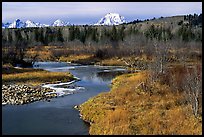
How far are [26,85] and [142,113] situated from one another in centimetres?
1731

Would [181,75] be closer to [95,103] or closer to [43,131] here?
[95,103]

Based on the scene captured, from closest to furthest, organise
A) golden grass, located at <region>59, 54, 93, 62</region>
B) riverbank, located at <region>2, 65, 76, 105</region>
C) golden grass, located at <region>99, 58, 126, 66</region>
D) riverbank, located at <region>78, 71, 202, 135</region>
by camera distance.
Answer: riverbank, located at <region>78, 71, 202, 135</region> < riverbank, located at <region>2, 65, 76, 105</region> < golden grass, located at <region>99, 58, 126, 66</region> < golden grass, located at <region>59, 54, 93, 62</region>

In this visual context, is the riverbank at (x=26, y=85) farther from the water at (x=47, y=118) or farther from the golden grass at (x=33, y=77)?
the water at (x=47, y=118)

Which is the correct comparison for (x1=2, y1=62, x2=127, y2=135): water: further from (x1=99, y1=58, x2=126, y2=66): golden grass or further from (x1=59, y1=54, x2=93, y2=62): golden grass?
(x1=59, y1=54, x2=93, y2=62): golden grass

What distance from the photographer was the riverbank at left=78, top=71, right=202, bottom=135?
16422 millimetres

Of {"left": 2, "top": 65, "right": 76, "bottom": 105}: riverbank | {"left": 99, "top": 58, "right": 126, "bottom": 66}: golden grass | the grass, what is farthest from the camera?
{"left": 99, "top": 58, "right": 126, "bottom": 66}: golden grass

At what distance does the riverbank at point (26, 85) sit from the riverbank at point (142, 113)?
5454mm

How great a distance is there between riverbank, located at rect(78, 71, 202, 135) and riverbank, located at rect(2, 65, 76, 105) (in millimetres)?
5454

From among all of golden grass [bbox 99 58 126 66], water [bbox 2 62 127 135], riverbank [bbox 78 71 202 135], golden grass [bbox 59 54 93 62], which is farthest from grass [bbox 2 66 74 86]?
golden grass [bbox 59 54 93 62]

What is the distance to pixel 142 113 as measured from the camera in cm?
1916

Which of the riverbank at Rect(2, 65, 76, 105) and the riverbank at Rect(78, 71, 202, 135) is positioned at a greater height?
the riverbank at Rect(78, 71, 202, 135)

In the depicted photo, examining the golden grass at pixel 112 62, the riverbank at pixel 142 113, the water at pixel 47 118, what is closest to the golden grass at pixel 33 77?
the water at pixel 47 118

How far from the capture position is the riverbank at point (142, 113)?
16.4 m

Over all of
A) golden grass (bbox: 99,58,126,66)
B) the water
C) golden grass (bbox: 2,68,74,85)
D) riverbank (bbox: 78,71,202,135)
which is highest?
riverbank (bbox: 78,71,202,135)
